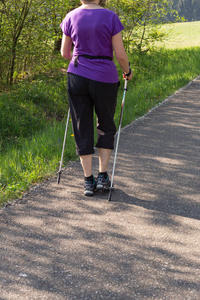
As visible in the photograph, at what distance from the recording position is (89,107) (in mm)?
4195

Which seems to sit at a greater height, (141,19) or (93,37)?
(141,19)

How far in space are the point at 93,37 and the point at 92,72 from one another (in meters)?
0.34

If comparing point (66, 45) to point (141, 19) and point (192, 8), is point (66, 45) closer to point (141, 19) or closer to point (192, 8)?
point (141, 19)

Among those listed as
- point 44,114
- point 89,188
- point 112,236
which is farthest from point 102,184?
point 44,114

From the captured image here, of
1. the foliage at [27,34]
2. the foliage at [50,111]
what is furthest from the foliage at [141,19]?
the foliage at [27,34]

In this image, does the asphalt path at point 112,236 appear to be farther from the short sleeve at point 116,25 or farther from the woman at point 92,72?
the short sleeve at point 116,25

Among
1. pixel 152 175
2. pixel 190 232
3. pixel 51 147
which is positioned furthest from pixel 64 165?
pixel 190 232

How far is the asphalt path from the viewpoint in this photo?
284cm

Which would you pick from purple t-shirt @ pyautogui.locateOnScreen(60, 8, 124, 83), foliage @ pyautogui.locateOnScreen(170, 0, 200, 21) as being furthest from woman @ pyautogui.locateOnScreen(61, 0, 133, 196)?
foliage @ pyautogui.locateOnScreen(170, 0, 200, 21)

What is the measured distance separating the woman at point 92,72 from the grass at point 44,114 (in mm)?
906

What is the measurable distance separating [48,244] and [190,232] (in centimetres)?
128

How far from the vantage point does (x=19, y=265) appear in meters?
3.09

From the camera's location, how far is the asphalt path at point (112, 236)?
2.84 meters

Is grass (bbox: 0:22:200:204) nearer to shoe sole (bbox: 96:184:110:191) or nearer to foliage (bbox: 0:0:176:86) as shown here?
foliage (bbox: 0:0:176:86)
